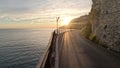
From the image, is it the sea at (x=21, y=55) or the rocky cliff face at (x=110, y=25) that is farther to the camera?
the sea at (x=21, y=55)

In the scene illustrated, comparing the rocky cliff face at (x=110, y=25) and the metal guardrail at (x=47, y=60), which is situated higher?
the rocky cliff face at (x=110, y=25)

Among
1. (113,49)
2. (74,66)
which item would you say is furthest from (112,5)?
(74,66)

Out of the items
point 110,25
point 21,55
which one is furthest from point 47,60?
point 21,55

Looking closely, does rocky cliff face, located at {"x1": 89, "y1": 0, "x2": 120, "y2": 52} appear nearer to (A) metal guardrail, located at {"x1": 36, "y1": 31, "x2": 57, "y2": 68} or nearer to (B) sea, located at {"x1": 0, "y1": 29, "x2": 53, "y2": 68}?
(A) metal guardrail, located at {"x1": 36, "y1": 31, "x2": 57, "y2": 68}

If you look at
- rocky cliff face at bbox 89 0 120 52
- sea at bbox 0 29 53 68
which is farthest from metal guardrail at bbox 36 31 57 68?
rocky cliff face at bbox 89 0 120 52

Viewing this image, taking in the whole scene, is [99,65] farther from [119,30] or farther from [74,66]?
[119,30]

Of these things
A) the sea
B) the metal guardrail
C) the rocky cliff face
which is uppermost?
the rocky cliff face

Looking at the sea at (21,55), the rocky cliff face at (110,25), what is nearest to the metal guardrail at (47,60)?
the sea at (21,55)

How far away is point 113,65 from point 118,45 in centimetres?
539

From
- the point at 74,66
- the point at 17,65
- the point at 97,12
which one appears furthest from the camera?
the point at 17,65

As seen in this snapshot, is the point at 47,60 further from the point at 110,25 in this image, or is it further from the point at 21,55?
the point at 21,55

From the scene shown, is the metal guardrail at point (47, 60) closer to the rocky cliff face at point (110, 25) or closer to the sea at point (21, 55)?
the sea at point (21, 55)

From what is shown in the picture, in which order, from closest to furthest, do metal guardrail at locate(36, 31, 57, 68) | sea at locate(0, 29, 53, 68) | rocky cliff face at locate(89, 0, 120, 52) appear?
metal guardrail at locate(36, 31, 57, 68)
rocky cliff face at locate(89, 0, 120, 52)
sea at locate(0, 29, 53, 68)

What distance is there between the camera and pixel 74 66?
12.9 meters
